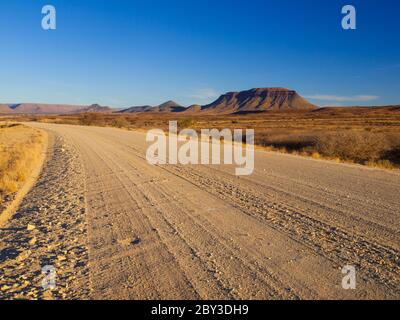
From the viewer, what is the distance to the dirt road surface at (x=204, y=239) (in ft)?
12.8

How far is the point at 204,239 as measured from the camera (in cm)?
538

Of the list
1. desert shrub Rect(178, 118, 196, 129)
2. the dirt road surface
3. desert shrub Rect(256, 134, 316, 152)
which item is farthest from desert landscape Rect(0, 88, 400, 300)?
desert shrub Rect(178, 118, 196, 129)

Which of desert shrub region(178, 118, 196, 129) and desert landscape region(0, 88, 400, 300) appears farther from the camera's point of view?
desert shrub region(178, 118, 196, 129)

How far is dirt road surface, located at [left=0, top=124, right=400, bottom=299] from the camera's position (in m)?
3.90

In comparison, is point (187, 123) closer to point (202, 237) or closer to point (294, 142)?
point (294, 142)

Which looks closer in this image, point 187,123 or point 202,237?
point 202,237

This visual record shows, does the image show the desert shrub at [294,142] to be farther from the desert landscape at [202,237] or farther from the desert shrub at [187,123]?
the desert shrub at [187,123]

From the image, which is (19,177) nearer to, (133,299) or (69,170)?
(69,170)

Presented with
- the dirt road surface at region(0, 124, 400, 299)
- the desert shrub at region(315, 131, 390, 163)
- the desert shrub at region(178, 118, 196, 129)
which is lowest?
the dirt road surface at region(0, 124, 400, 299)

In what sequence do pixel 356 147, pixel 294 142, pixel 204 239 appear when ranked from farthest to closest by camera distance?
pixel 294 142 → pixel 356 147 → pixel 204 239

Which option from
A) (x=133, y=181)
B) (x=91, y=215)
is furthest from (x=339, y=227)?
(x=133, y=181)

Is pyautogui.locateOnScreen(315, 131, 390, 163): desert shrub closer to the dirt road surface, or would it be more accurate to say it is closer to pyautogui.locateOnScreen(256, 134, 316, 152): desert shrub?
pyautogui.locateOnScreen(256, 134, 316, 152): desert shrub

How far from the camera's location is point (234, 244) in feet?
17.0

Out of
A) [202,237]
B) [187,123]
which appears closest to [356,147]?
[202,237]
